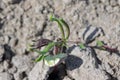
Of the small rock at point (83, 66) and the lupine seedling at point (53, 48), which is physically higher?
the lupine seedling at point (53, 48)

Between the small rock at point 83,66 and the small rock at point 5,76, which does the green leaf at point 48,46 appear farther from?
the small rock at point 5,76

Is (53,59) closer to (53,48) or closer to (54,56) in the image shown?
(54,56)

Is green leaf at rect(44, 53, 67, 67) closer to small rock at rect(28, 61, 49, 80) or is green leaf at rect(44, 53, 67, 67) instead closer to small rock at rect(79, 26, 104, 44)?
small rock at rect(28, 61, 49, 80)

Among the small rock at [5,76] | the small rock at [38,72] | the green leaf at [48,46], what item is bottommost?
the small rock at [5,76]

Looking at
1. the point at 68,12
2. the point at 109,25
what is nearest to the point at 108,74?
the point at 109,25

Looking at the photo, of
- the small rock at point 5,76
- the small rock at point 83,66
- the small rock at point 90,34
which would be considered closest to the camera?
the small rock at point 83,66

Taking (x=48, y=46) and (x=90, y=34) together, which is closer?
(x=48, y=46)

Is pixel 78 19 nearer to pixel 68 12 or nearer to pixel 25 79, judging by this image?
pixel 68 12

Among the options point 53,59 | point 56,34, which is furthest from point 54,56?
point 56,34

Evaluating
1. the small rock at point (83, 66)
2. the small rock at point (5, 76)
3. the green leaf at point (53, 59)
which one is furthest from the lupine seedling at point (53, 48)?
the small rock at point (5, 76)
